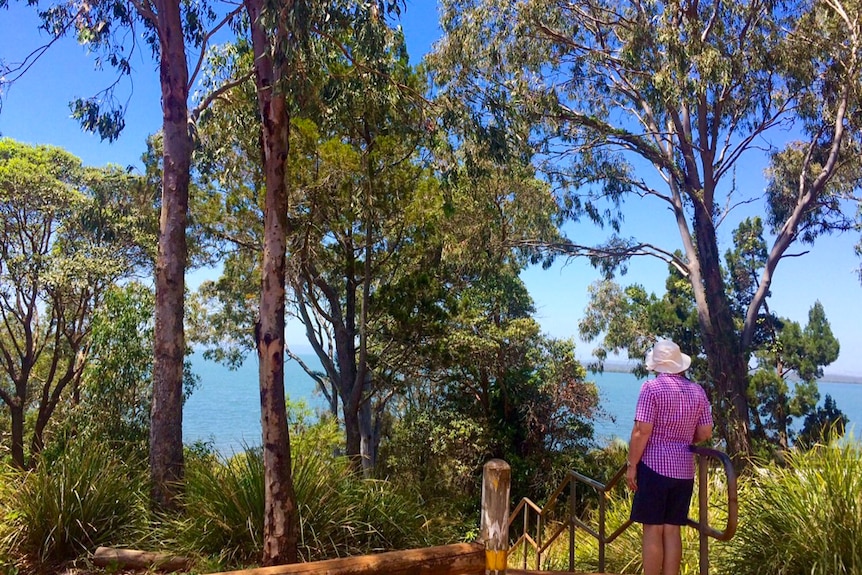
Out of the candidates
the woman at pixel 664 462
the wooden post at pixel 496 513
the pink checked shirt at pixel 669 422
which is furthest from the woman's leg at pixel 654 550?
the wooden post at pixel 496 513

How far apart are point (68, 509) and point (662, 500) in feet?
13.7

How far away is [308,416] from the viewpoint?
18.8 meters

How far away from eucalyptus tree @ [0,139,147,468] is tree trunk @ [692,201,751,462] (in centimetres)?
1240

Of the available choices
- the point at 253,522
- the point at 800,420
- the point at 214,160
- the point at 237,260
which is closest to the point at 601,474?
the point at 800,420

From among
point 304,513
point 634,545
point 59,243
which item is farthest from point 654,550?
point 59,243

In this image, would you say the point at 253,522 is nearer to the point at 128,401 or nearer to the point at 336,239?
the point at 128,401

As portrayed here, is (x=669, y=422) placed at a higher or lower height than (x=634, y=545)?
higher

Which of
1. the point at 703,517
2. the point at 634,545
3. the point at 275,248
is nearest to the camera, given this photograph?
the point at 703,517

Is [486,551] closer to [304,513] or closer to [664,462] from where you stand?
[664,462]

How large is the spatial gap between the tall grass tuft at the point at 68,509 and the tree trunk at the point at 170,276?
1.19ft

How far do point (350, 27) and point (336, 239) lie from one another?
6.32 metres

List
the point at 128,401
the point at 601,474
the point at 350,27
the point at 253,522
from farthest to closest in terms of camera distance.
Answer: the point at 601,474 → the point at 128,401 → the point at 350,27 → the point at 253,522

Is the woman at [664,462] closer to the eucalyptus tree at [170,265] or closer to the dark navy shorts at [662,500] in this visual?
the dark navy shorts at [662,500]

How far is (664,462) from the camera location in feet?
11.7
